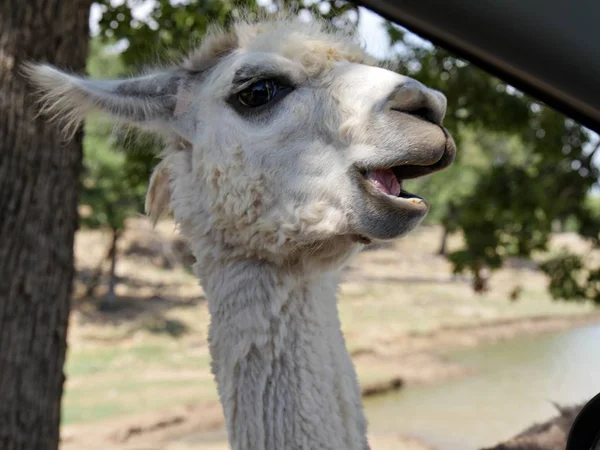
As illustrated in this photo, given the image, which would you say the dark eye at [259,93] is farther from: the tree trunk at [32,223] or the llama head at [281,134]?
the tree trunk at [32,223]

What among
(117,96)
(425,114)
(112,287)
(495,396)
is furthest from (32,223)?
(112,287)

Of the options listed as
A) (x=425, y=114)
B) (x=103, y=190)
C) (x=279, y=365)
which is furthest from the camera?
(x=103, y=190)

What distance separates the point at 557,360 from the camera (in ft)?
33.5

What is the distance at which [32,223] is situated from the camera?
3.98m

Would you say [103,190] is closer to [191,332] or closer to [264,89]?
[191,332]

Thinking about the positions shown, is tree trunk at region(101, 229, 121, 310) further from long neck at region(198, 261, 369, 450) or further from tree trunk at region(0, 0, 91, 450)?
long neck at region(198, 261, 369, 450)

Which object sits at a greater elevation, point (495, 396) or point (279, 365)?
point (279, 365)

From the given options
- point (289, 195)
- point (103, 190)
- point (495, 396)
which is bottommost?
point (495, 396)

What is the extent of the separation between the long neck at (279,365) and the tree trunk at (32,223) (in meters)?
1.95

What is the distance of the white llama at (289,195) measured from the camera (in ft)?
6.98

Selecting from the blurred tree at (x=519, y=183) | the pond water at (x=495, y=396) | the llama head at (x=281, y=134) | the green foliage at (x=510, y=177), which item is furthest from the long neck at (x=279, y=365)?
the blurred tree at (x=519, y=183)

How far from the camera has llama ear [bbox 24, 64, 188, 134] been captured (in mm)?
2557

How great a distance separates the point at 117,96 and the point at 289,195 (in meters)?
0.77

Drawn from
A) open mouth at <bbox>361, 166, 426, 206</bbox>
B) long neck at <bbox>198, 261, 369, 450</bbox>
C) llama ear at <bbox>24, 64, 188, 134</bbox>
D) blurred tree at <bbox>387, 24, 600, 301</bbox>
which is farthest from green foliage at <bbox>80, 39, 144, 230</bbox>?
open mouth at <bbox>361, 166, 426, 206</bbox>
